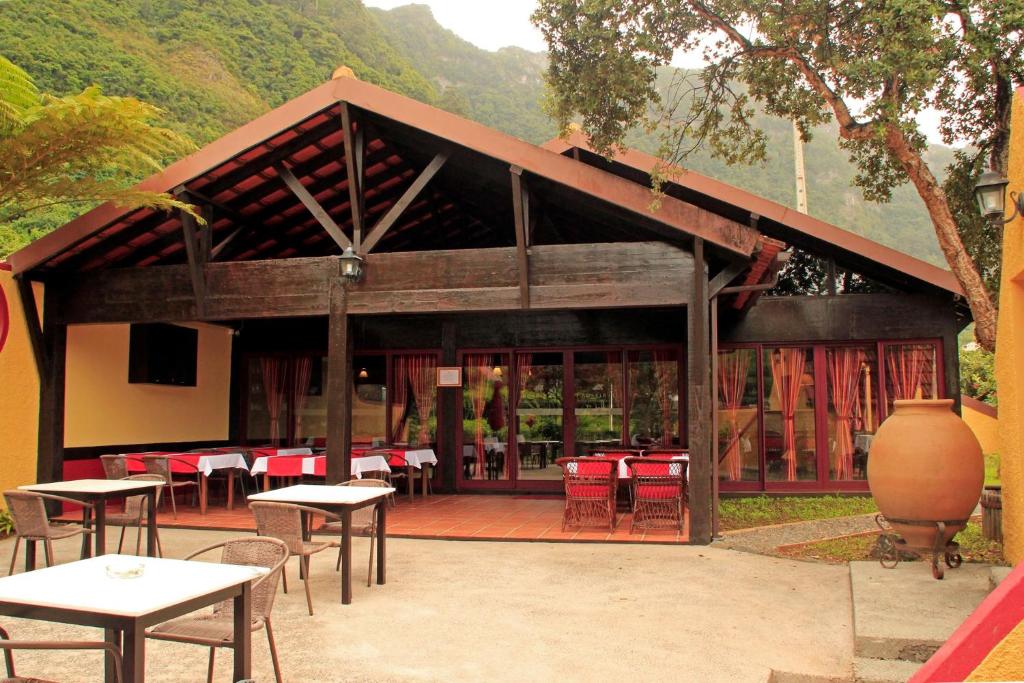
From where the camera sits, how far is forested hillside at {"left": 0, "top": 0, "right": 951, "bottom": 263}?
2569 centimetres

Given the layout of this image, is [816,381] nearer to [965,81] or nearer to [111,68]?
[965,81]

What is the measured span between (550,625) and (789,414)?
719 centimetres

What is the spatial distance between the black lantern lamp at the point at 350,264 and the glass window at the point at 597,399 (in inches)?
175

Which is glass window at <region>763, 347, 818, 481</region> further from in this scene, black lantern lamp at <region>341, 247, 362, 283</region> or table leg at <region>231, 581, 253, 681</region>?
table leg at <region>231, 581, 253, 681</region>

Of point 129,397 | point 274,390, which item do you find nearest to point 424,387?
point 274,390

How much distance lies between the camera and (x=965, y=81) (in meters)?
8.95

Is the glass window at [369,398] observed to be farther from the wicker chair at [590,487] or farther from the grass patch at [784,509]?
the grass patch at [784,509]

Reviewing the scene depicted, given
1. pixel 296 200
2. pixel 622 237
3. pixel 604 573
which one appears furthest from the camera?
pixel 622 237

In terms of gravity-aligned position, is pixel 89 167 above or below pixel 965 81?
below

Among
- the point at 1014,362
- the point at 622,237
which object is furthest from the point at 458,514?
the point at 1014,362

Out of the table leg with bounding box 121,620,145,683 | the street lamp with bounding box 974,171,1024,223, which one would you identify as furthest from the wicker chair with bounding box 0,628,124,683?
the street lamp with bounding box 974,171,1024,223

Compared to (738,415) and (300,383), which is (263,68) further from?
(738,415)

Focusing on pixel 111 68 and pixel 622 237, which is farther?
pixel 111 68

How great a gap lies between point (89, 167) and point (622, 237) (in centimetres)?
672
